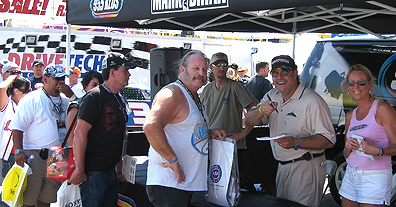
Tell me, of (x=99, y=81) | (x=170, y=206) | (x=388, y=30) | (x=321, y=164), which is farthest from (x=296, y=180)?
(x=388, y=30)

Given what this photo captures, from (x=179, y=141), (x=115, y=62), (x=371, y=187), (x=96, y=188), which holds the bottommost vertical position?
(x=96, y=188)

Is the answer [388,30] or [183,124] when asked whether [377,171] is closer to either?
[183,124]

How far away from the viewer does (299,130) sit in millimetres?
3598

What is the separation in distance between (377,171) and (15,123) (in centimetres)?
325

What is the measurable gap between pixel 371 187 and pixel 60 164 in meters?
2.47

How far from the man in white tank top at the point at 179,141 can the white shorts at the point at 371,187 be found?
122 cm

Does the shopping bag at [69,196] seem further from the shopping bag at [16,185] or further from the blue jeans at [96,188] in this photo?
the shopping bag at [16,185]

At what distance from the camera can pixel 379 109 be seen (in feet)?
10.9

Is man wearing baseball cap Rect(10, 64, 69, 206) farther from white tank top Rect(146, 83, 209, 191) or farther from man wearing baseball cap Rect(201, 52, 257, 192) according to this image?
white tank top Rect(146, 83, 209, 191)

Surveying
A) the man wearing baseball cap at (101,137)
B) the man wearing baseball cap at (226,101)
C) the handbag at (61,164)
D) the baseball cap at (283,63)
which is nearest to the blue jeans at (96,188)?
the man wearing baseball cap at (101,137)

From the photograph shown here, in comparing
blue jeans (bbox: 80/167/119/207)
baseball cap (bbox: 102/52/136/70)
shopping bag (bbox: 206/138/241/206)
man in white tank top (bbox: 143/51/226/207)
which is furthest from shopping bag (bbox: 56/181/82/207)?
shopping bag (bbox: 206/138/241/206)

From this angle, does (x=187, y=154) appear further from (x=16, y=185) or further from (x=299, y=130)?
(x=16, y=185)

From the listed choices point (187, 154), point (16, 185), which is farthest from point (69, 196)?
point (187, 154)

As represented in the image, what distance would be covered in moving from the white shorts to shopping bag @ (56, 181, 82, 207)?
7.21 feet
